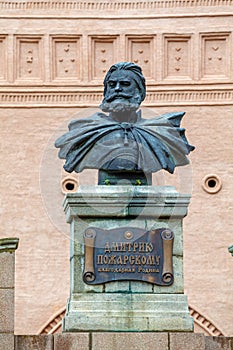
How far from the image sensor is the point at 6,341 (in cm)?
1334

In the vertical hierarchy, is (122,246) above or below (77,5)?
below

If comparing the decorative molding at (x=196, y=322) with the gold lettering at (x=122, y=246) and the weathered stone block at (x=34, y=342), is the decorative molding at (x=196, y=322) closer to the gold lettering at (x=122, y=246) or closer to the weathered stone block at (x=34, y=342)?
the gold lettering at (x=122, y=246)

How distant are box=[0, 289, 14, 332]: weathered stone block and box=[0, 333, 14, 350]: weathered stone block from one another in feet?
0.23

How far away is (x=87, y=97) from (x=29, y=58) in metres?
1.24

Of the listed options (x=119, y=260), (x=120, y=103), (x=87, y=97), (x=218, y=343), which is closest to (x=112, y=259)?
(x=119, y=260)

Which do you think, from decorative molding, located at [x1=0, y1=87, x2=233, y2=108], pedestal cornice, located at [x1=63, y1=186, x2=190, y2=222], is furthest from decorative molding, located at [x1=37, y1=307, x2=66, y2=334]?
pedestal cornice, located at [x1=63, y1=186, x2=190, y2=222]

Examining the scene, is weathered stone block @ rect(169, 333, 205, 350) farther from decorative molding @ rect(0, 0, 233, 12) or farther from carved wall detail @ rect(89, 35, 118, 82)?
decorative molding @ rect(0, 0, 233, 12)

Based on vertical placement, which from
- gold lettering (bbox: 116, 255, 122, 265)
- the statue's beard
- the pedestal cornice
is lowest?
gold lettering (bbox: 116, 255, 122, 265)

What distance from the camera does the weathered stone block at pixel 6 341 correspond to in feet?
43.7

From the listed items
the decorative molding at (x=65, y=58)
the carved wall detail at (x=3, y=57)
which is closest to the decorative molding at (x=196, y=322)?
the decorative molding at (x=65, y=58)

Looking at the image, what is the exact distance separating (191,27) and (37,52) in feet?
8.54

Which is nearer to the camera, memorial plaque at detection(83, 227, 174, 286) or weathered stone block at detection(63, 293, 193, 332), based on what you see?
weathered stone block at detection(63, 293, 193, 332)

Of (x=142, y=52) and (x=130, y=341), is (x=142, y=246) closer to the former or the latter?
(x=130, y=341)

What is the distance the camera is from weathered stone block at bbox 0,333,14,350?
1331cm
